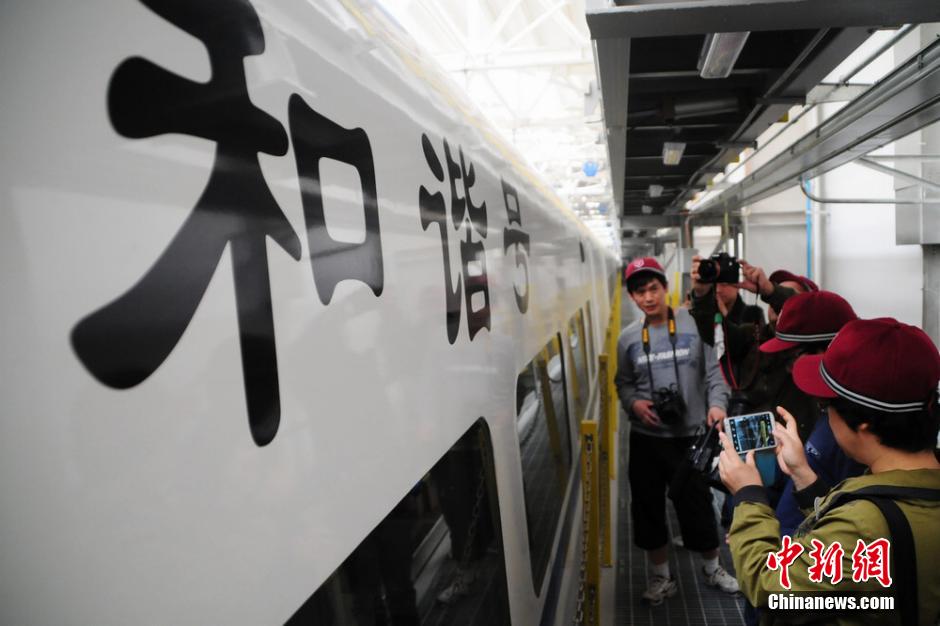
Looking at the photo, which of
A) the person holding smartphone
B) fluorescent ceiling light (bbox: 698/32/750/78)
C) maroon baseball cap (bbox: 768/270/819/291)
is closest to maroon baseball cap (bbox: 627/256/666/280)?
maroon baseball cap (bbox: 768/270/819/291)

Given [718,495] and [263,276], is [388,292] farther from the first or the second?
[718,495]

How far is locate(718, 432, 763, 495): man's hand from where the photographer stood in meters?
1.61

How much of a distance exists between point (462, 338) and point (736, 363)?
214 centimetres

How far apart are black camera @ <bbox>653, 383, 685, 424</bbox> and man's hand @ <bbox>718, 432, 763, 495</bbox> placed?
122 centimetres

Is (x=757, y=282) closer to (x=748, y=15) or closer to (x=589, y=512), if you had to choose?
(x=589, y=512)

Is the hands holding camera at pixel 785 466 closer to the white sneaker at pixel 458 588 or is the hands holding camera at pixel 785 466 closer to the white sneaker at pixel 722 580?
the white sneaker at pixel 458 588

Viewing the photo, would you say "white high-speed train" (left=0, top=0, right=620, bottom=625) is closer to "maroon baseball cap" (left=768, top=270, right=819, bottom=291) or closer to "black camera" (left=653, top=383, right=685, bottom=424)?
"black camera" (left=653, top=383, right=685, bottom=424)

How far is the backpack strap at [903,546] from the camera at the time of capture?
3.67 ft

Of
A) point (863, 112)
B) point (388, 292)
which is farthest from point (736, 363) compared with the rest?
point (388, 292)

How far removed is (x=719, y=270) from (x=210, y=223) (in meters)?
3.00

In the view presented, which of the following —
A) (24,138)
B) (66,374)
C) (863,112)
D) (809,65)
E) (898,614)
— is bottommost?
(898,614)

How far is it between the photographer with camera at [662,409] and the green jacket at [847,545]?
1465mm

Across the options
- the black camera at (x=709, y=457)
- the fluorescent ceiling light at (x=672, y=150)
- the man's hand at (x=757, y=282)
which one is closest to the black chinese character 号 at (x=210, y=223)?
the black camera at (x=709, y=457)

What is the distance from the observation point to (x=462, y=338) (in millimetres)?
1371
